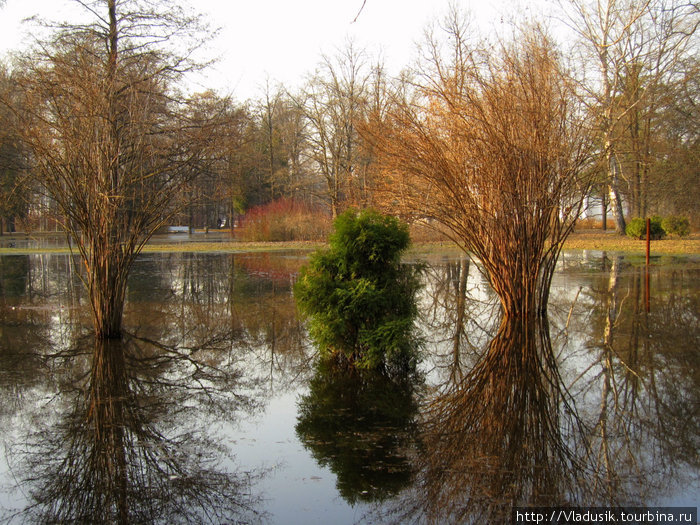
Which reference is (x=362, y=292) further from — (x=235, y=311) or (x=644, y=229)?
(x=644, y=229)

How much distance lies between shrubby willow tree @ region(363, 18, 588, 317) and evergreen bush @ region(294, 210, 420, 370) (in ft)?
7.50

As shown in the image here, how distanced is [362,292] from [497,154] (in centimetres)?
368

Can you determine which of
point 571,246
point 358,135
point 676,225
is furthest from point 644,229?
point 358,135

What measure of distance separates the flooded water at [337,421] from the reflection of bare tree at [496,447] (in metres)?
0.02

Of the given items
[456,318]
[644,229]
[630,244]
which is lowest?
[456,318]

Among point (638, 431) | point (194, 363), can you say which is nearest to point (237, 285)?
point (194, 363)

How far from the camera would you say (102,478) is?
4.23 m

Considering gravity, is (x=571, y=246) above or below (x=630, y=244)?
below

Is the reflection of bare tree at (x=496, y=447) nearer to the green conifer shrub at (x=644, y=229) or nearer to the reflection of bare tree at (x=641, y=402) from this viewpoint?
the reflection of bare tree at (x=641, y=402)

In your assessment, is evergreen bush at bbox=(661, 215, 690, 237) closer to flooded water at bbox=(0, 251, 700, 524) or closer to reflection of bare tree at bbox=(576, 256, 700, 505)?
flooded water at bbox=(0, 251, 700, 524)

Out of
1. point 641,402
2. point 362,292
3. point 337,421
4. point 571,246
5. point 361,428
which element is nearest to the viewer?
point 361,428

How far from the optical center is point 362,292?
277 inches

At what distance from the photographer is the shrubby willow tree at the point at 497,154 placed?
918cm

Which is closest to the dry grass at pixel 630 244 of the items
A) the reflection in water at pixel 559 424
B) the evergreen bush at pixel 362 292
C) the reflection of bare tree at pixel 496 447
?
the reflection in water at pixel 559 424
